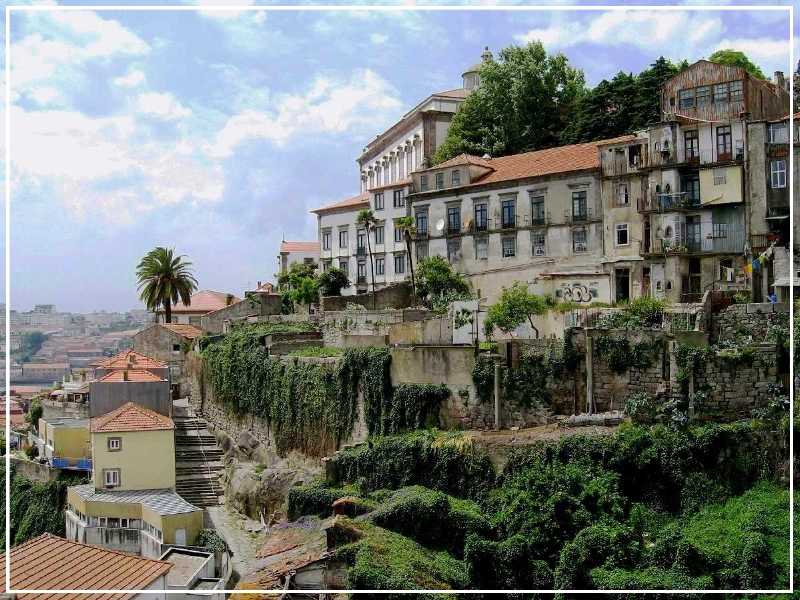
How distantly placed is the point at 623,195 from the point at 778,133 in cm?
474

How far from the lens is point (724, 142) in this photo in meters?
23.6

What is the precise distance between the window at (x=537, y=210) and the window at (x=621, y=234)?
8.07 ft

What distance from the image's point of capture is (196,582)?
1784 centimetres

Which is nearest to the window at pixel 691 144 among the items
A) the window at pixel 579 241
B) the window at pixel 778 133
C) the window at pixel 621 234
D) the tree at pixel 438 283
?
the window at pixel 778 133

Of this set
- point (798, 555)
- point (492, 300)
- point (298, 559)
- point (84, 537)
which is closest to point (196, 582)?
point (298, 559)

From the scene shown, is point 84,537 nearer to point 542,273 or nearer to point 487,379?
point 487,379

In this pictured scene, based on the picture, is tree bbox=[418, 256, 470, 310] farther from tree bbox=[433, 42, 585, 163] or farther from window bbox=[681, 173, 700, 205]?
window bbox=[681, 173, 700, 205]

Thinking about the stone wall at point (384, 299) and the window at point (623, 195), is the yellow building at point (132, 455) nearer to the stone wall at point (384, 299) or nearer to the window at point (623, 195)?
the stone wall at point (384, 299)

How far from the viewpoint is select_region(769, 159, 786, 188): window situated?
74.4ft

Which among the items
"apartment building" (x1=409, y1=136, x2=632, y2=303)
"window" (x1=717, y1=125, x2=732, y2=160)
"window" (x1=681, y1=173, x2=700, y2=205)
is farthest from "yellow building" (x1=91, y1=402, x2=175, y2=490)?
"window" (x1=717, y1=125, x2=732, y2=160)

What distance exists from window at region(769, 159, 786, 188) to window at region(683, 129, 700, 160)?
6.17ft

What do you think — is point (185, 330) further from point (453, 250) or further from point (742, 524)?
point (742, 524)

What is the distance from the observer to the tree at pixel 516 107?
35.1m

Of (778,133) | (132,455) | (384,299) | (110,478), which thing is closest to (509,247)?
(384,299)
